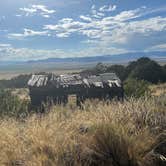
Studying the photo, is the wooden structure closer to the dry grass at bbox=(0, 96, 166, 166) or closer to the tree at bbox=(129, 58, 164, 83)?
the dry grass at bbox=(0, 96, 166, 166)

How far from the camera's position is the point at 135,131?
19.3 feet

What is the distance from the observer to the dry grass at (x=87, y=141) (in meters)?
5.43

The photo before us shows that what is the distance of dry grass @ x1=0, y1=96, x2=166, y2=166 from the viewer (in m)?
5.43

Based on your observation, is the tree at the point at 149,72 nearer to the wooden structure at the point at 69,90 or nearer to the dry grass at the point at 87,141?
the wooden structure at the point at 69,90

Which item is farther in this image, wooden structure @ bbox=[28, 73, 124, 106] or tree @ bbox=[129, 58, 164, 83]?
tree @ bbox=[129, 58, 164, 83]

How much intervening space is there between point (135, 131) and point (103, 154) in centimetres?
65

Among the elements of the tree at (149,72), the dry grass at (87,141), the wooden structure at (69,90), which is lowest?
the tree at (149,72)

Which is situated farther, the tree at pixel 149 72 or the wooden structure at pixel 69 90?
the tree at pixel 149 72

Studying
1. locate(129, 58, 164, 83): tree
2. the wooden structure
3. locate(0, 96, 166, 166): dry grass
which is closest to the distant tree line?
locate(129, 58, 164, 83): tree

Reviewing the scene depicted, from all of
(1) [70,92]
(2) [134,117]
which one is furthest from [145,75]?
(2) [134,117]

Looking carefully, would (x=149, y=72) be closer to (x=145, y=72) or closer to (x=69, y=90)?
(x=145, y=72)

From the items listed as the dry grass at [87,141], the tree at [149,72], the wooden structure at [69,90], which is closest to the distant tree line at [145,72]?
the tree at [149,72]

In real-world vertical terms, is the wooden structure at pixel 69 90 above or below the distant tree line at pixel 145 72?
above

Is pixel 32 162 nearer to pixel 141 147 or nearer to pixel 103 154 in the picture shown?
pixel 103 154
